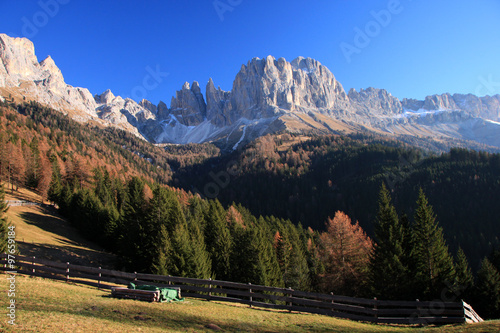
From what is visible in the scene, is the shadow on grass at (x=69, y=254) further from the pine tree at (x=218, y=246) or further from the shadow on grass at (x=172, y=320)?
the shadow on grass at (x=172, y=320)

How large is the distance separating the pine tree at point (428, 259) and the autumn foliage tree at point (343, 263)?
22.9ft

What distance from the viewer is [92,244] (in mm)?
53438

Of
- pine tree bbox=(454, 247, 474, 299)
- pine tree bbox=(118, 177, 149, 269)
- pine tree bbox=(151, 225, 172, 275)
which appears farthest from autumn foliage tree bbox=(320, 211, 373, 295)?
pine tree bbox=(118, 177, 149, 269)

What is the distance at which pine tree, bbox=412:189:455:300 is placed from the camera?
27.9 meters

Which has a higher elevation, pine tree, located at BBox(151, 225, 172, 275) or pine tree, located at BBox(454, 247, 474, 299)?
pine tree, located at BBox(151, 225, 172, 275)

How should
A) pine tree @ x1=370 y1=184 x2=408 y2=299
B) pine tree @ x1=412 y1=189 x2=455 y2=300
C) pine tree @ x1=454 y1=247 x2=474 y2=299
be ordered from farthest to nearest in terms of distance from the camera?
→ 1. pine tree @ x1=454 y1=247 x2=474 y2=299
2. pine tree @ x1=370 y1=184 x2=408 y2=299
3. pine tree @ x1=412 y1=189 x2=455 y2=300

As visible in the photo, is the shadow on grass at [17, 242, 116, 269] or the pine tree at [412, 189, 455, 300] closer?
the pine tree at [412, 189, 455, 300]

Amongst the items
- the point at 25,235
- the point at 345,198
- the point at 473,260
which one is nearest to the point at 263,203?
the point at 345,198

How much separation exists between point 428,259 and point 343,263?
960 cm

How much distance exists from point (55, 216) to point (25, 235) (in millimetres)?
19225

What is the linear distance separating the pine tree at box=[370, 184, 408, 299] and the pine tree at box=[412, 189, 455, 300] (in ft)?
4.32

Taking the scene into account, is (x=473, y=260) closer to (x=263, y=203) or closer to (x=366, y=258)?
(x=366, y=258)

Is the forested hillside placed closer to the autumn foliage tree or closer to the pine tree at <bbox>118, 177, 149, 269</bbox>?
the autumn foliage tree

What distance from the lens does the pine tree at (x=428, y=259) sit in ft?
91.4
